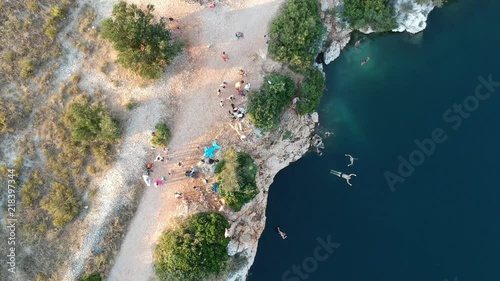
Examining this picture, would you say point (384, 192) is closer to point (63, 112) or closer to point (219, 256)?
point (219, 256)

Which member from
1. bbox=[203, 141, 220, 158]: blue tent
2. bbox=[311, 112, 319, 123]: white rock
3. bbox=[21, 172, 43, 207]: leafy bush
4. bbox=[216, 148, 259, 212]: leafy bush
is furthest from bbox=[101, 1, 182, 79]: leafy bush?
bbox=[311, 112, 319, 123]: white rock

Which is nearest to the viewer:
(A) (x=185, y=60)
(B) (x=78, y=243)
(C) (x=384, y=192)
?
(B) (x=78, y=243)

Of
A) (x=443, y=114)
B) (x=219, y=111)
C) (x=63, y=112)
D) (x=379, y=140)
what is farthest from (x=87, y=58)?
(x=443, y=114)

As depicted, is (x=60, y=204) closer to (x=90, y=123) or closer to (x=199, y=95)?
(x=90, y=123)

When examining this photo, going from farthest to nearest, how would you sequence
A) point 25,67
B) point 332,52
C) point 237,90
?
point 332,52 < point 237,90 < point 25,67

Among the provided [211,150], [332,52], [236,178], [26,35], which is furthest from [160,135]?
[332,52]

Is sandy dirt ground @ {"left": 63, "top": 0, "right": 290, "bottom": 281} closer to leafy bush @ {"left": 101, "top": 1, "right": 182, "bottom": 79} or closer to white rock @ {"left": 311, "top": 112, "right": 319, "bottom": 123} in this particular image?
leafy bush @ {"left": 101, "top": 1, "right": 182, "bottom": 79}
